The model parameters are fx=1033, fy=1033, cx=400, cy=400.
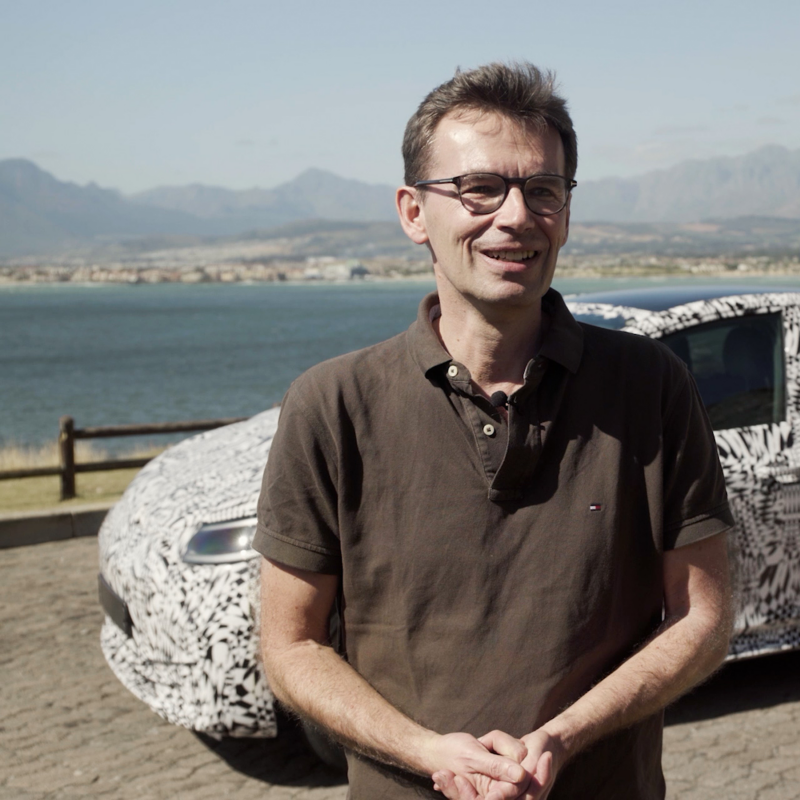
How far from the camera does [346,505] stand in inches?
77.2

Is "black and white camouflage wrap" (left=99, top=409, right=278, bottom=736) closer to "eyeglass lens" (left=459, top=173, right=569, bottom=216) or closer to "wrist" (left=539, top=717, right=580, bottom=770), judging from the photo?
"wrist" (left=539, top=717, right=580, bottom=770)

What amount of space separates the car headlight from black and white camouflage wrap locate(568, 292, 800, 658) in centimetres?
198

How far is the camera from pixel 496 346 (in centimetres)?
206

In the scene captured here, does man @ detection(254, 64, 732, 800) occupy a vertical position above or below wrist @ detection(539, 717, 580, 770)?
above

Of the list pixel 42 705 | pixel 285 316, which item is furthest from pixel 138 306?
pixel 42 705

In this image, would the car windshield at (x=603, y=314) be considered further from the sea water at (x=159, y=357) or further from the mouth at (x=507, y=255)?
the mouth at (x=507, y=255)

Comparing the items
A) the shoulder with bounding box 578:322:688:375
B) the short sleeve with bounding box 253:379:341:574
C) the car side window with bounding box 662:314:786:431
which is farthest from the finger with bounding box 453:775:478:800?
the car side window with bounding box 662:314:786:431

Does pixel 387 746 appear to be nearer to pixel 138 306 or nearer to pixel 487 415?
pixel 487 415

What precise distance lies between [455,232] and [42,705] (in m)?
3.94

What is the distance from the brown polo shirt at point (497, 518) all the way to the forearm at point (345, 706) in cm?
7

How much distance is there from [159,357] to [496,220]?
276ft

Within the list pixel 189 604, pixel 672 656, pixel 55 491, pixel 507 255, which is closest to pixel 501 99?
pixel 507 255

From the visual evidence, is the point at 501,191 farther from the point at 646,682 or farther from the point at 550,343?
the point at 646,682

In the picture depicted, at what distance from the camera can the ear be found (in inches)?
85.1
